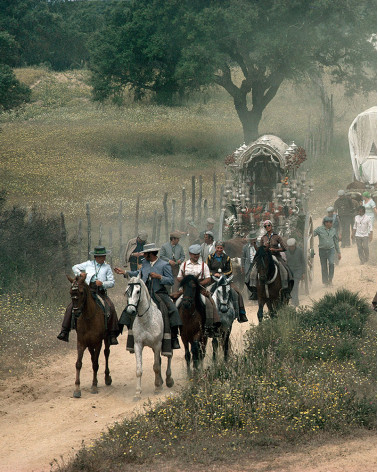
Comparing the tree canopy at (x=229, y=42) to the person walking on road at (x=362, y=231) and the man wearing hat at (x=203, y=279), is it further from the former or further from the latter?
the man wearing hat at (x=203, y=279)


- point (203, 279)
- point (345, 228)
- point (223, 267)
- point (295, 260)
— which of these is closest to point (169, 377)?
point (203, 279)

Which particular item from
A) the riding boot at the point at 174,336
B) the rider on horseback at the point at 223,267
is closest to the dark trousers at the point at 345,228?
the rider on horseback at the point at 223,267

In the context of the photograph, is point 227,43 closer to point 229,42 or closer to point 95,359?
point 229,42

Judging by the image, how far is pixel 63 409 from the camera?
12273 mm

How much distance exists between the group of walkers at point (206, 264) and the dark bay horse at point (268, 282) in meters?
0.13

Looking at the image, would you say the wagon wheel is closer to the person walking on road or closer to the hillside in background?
the person walking on road

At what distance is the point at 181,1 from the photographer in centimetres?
3762

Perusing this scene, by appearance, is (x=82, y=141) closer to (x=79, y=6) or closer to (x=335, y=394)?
(x=79, y=6)

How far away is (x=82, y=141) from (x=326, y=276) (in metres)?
23.1

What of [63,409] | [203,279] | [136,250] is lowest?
[63,409]

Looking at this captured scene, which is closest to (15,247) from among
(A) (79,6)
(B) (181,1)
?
(B) (181,1)

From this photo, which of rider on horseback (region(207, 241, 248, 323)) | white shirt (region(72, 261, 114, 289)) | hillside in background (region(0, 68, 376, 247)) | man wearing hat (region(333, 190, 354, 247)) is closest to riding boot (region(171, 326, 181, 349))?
white shirt (region(72, 261, 114, 289))

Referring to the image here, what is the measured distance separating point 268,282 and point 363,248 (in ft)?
21.4

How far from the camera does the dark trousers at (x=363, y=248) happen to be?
21141 millimetres
